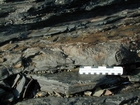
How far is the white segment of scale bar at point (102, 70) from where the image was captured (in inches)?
257

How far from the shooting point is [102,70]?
664 centimetres

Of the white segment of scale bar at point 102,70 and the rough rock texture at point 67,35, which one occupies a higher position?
the rough rock texture at point 67,35

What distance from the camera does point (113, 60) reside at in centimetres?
652

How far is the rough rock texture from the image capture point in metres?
6.74

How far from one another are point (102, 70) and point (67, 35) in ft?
5.78

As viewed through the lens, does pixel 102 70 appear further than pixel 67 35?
No

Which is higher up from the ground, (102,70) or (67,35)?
(67,35)

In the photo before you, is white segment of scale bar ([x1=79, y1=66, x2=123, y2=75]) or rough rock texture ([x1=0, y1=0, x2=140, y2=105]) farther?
rough rock texture ([x1=0, y1=0, x2=140, y2=105])

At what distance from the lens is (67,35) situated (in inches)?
301

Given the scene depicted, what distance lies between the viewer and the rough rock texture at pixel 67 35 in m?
6.74

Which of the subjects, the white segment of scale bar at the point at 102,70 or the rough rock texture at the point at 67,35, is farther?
the rough rock texture at the point at 67,35

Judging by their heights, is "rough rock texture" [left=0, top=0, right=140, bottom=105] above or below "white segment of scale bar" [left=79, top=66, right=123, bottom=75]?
above

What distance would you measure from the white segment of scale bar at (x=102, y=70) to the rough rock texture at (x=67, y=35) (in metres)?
0.14

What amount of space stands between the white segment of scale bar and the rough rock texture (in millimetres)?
140
